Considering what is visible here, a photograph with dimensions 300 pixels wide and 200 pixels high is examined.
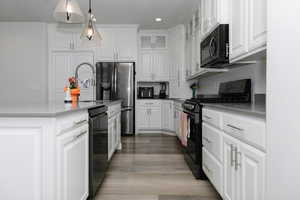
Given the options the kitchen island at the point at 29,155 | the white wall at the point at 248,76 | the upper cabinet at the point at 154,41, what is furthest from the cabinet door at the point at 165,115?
the kitchen island at the point at 29,155

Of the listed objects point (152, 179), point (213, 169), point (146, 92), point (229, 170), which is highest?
point (146, 92)

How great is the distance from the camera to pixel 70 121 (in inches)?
64.2

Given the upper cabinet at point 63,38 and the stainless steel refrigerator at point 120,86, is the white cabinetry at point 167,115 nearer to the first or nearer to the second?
the stainless steel refrigerator at point 120,86

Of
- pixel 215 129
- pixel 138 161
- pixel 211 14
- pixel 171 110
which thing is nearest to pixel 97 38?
pixel 211 14

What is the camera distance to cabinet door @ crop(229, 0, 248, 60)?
197 cm

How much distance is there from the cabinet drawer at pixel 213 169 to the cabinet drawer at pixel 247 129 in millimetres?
401

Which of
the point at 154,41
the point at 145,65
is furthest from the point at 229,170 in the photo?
the point at 154,41

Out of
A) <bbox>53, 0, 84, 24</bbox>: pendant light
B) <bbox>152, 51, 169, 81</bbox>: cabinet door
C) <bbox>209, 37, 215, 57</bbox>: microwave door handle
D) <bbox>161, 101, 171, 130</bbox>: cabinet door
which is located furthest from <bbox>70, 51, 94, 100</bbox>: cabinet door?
<bbox>209, 37, 215, 57</bbox>: microwave door handle

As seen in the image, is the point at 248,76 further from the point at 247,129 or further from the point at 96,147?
the point at 96,147

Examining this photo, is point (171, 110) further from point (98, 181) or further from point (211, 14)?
point (98, 181)

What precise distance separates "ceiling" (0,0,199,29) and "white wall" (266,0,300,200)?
361 centimetres

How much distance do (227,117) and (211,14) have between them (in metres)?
1.45

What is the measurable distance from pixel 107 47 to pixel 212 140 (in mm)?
4256

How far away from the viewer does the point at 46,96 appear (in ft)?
19.2
